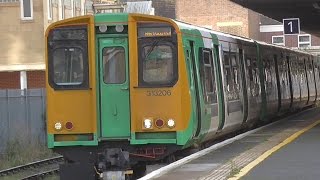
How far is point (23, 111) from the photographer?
972 inches

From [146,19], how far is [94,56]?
3.62 ft

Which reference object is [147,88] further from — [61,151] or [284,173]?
[284,173]

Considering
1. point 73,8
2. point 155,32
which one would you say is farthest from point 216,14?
point 155,32

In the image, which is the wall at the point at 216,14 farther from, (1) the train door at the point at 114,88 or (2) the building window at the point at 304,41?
(1) the train door at the point at 114,88

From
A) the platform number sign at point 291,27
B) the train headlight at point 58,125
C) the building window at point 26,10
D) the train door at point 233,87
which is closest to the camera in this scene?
the train headlight at point 58,125

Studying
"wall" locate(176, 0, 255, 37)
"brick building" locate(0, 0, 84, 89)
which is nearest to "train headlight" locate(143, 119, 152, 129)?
"brick building" locate(0, 0, 84, 89)

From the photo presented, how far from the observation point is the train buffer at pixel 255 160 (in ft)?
34.8

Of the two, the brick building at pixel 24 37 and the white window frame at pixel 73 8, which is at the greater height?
the white window frame at pixel 73 8

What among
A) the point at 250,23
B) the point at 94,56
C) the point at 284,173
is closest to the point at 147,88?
the point at 94,56

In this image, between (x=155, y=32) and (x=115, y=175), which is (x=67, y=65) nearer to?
(x=155, y=32)

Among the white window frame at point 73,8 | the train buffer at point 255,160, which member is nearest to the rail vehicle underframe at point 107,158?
the train buffer at point 255,160

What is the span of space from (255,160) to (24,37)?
23610 mm

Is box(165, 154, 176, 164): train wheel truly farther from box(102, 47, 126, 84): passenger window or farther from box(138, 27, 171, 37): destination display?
box(138, 27, 171, 37): destination display

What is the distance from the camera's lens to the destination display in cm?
1204
